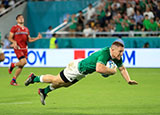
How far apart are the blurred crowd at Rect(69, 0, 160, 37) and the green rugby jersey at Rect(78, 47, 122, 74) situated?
48.0 feet

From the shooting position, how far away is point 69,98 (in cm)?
1102

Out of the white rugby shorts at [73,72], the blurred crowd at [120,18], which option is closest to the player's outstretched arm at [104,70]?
the white rugby shorts at [73,72]

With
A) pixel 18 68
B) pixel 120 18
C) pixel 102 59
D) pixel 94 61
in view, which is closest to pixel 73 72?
pixel 94 61

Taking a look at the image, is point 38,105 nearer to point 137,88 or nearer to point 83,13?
point 137,88

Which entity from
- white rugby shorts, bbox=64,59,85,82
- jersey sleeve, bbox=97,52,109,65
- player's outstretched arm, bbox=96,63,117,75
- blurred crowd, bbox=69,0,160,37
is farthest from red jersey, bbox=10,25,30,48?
blurred crowd, bbox=69,0,160,37

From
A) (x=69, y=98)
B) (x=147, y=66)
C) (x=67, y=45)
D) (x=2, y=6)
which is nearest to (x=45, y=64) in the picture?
(x=67, y=45)

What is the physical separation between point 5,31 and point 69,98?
17.7 meters

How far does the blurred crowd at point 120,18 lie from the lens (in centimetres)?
2334

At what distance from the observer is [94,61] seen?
342 inches

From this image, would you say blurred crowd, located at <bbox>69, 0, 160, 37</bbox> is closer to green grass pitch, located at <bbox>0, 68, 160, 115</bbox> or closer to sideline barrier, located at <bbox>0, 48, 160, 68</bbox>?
sideline barrier, located at <bbox>0, 48, 160, 68</bbox>

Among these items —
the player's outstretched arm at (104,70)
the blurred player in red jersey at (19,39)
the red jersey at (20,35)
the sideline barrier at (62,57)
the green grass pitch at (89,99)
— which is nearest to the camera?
the player's outstretched arm at (104,70)

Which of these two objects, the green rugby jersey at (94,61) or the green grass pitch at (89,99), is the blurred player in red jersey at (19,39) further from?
the green rugby jersey at (94,61)

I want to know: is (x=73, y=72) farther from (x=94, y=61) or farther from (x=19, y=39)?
(x=19, y=39)

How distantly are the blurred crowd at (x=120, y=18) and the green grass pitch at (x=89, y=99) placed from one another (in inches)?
341
